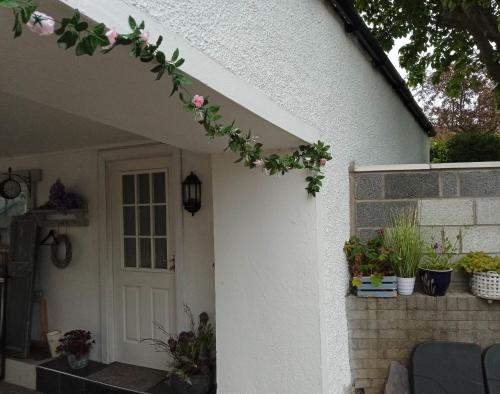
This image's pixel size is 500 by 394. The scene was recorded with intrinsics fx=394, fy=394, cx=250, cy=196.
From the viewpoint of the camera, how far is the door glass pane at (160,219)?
4.30m

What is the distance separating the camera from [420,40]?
7645 millimetres

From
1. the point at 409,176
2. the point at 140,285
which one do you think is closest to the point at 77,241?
the point at 140,285

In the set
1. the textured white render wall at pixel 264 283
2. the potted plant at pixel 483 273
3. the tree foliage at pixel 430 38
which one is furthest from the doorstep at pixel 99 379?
the tree foliage at pixel 430 38

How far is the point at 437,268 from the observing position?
3.34m

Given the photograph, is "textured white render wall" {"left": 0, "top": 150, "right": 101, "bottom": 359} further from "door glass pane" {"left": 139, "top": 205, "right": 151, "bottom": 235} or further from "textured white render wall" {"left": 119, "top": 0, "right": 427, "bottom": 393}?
"textured white render wall" {"left": 119, "top": 0, "right": 427, "bottom": 393}

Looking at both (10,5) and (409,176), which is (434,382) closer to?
(409,176)

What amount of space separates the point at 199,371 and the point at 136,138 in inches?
95.6

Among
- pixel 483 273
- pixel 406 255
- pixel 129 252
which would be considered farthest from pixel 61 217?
pixel 483 273

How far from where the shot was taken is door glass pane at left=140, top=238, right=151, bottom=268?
4.38 m

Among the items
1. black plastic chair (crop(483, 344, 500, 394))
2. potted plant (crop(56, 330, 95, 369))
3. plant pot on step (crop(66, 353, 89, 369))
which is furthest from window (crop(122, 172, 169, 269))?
black plastic chair (crop(483, 344, 500, 394))

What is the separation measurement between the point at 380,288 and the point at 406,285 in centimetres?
22

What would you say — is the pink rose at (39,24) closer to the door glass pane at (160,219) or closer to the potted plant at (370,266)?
the potted plant at (370,266)

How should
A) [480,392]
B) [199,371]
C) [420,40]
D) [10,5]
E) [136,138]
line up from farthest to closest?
[420,40], [136,138], [199,371], [480,392], [10,5]

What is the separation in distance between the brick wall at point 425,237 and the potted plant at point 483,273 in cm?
9
